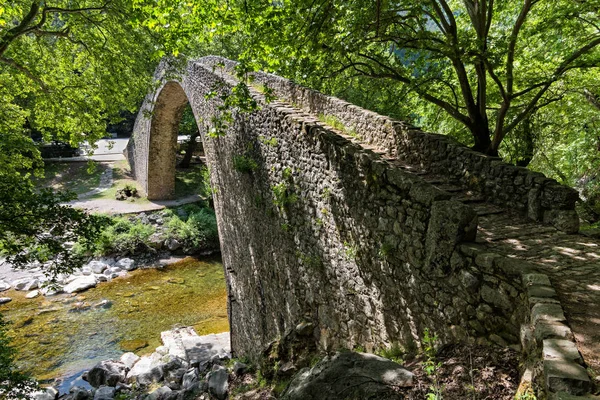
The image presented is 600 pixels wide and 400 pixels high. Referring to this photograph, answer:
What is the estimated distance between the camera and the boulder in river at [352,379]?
2.39 m

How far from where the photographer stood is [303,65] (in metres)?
6.59

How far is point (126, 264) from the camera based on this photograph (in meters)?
15.1

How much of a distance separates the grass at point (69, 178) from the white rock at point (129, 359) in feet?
44.3

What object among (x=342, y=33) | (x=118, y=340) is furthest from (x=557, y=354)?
(x=118, y=340)

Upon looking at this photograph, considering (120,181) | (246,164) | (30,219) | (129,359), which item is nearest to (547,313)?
(246,164)

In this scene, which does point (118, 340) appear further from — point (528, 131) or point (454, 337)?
point (528, 131)

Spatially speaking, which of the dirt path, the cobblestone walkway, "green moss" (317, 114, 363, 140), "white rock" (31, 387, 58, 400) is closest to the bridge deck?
the cobblestone walkway

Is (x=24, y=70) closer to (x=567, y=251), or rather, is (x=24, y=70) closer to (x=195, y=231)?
(x=567, y=251)

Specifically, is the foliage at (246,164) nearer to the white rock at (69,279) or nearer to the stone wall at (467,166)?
the stone wall at (467,166)

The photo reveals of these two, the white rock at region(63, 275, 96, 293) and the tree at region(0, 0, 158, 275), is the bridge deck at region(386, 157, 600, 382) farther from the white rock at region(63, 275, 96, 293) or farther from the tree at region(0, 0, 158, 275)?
the white rock at region(63, 275, 96, 293)

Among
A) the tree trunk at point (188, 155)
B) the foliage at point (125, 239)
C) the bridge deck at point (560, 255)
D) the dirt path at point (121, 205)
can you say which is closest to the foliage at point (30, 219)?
the bridge deck at point (560, 255)

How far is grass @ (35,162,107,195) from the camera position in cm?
2123

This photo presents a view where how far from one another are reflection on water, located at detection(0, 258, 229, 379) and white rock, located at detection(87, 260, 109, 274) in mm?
A: 956

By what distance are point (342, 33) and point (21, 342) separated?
11035 mm
